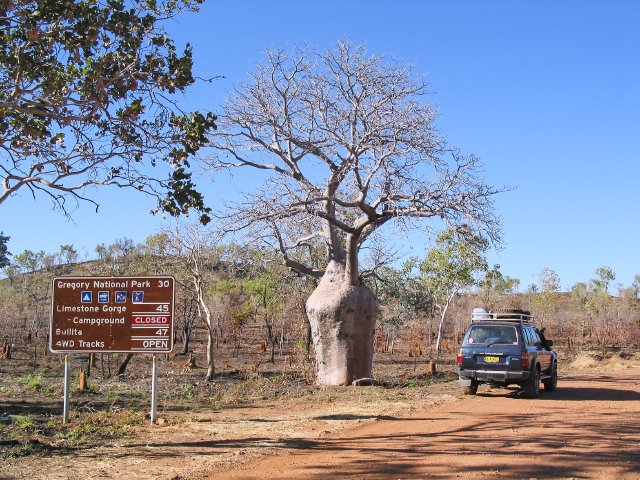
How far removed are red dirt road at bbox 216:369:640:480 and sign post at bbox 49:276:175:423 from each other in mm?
2979

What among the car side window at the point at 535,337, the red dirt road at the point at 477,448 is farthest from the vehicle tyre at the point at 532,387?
the red dirt road at the point at 477,448

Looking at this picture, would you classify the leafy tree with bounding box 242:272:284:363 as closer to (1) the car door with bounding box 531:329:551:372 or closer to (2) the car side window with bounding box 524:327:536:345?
(1) the car door with bounding box 531:329:551:372

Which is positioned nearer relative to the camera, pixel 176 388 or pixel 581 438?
pixel 581 438

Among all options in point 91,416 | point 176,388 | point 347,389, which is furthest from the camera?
point 176,388

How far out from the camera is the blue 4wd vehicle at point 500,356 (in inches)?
591

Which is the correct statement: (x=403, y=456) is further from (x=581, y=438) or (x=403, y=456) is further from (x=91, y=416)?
(x=91, y=416)

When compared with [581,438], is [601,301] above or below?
above

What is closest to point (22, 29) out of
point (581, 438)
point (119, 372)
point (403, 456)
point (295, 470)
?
point (295, 470)

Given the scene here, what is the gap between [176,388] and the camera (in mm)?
17438

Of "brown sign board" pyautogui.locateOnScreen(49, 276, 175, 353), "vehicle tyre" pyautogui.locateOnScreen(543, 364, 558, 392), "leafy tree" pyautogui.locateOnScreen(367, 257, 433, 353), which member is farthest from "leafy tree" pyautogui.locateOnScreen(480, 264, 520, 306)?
"brown sign board" pyautogui.locateOnScreen(49, 276, 175, 353)

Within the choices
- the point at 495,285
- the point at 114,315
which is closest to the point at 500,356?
the point at 114,315

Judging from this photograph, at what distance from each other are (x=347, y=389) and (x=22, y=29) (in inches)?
401

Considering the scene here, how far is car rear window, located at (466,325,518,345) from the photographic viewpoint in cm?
1541

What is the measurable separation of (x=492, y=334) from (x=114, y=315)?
8.39 metres
